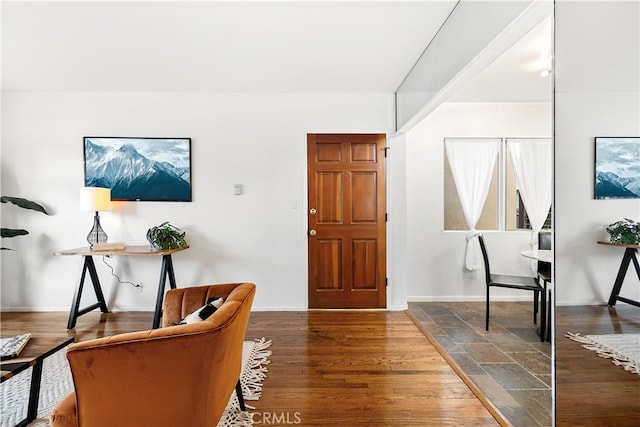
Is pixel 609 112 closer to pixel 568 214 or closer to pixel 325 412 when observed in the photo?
pixel 568 214

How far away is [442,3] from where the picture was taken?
2.08 meters

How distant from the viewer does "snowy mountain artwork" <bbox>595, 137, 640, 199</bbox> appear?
990 mm

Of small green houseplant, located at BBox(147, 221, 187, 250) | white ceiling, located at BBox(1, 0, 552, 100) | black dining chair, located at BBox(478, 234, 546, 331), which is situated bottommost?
black dining chair, located at BBox(478, 234, 546, 331)

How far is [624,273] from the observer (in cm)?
105

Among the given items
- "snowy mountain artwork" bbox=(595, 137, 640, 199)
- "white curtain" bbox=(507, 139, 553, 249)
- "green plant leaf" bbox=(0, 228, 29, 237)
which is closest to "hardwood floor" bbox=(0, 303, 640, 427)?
"snowy mountain artwork" bbox=(595, 137, 640, 199)

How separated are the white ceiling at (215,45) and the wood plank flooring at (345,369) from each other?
2541mm

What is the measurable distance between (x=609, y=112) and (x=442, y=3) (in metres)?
1.45

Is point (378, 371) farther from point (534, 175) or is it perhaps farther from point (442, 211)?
point (534, 175)

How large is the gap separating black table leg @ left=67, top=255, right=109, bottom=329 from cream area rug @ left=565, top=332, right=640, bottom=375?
4.02 m

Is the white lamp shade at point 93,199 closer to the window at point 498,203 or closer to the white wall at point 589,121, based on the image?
the white wall at point 589,121

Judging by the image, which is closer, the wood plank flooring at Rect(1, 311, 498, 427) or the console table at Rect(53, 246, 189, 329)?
the wood plank flooring at Rect(1, 311, 498, 427)

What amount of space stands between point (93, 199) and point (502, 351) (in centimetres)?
413

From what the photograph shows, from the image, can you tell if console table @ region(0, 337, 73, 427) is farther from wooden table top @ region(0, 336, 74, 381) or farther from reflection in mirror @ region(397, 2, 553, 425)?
reflection in mirror @ region(397, 2, 553, 425)

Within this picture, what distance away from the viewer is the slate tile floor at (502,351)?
199 centimetres
